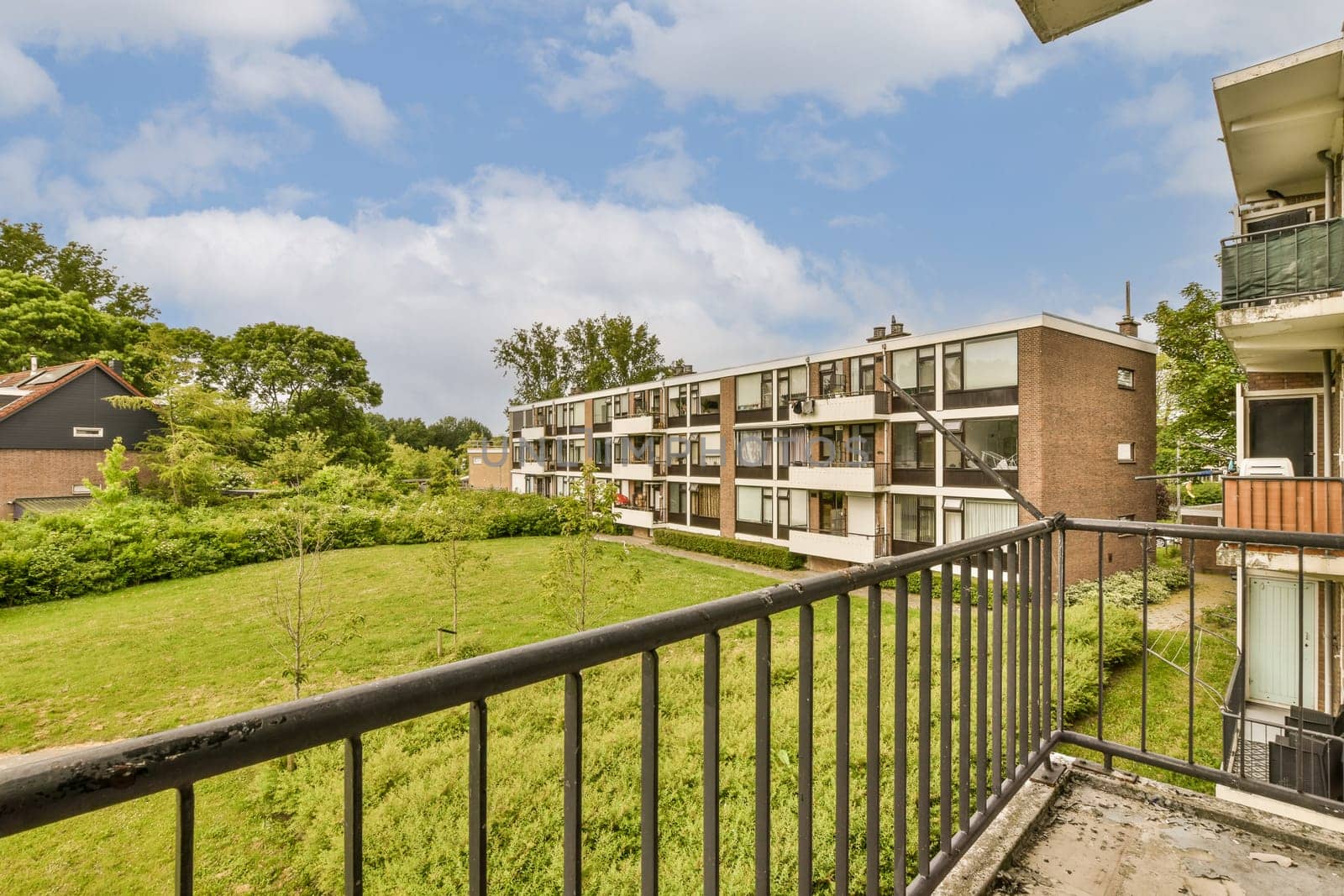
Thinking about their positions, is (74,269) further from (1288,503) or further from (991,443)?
(1288,503)

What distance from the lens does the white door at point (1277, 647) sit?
25.7 ft

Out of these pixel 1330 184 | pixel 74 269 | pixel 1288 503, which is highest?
pixel 74 269

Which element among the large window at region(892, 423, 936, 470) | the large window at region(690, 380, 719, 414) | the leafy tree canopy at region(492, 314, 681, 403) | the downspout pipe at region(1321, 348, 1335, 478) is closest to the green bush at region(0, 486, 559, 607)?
the large window at region(690, 380, 719, 414)

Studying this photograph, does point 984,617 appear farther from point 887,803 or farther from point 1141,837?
point 887,803

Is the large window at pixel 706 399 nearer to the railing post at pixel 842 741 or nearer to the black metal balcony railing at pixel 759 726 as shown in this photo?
the black metal balcony railing at pixel 759 726

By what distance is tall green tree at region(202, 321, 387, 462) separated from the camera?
1203 inches

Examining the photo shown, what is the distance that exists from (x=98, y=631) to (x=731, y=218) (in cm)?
3203

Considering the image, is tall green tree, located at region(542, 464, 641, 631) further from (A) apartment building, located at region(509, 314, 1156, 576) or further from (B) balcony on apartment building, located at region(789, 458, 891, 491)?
(B) balcony on apartment building, located at region(789, 458, 891, 491)

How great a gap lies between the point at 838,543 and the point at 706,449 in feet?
24.8

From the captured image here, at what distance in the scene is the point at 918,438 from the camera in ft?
52.2

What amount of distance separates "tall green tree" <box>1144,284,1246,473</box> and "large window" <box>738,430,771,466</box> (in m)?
12.0

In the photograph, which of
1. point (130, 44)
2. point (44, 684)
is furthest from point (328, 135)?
point (44, 684)

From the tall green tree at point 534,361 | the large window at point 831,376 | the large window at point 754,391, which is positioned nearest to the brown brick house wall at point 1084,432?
the large window at point 831,376

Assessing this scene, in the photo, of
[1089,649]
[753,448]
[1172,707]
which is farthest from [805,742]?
[753,448]
